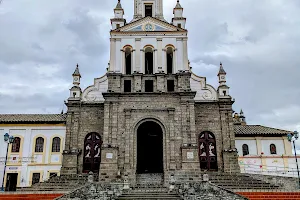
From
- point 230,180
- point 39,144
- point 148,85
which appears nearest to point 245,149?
point 230,180

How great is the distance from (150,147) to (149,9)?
1745 cm

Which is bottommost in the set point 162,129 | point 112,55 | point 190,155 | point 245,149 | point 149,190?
point 149,190

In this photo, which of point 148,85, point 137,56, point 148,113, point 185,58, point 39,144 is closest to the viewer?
point 148,113

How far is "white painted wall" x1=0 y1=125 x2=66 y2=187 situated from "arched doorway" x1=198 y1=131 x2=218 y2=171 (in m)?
15.9

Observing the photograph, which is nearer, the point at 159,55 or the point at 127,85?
the point at 127,85

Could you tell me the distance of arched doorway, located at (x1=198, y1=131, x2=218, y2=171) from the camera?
3305cm

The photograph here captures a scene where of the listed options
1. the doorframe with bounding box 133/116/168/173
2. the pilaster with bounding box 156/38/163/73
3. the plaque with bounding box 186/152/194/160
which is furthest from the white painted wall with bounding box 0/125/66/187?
the plaque with bounding box 186/152/194/160

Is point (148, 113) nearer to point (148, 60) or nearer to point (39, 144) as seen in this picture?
point (148, 60)

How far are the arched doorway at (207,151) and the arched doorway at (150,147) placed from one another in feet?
14.3

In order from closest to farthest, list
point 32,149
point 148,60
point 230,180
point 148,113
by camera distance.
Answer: point 230,180 → point 148,113 → point 32,149 → point 148,60

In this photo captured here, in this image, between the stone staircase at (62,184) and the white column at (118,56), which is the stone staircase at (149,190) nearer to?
the stone staircase at (62,184)

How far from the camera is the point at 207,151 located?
33469 mm

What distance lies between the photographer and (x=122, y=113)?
31234 millimetres

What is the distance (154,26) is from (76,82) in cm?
1112
